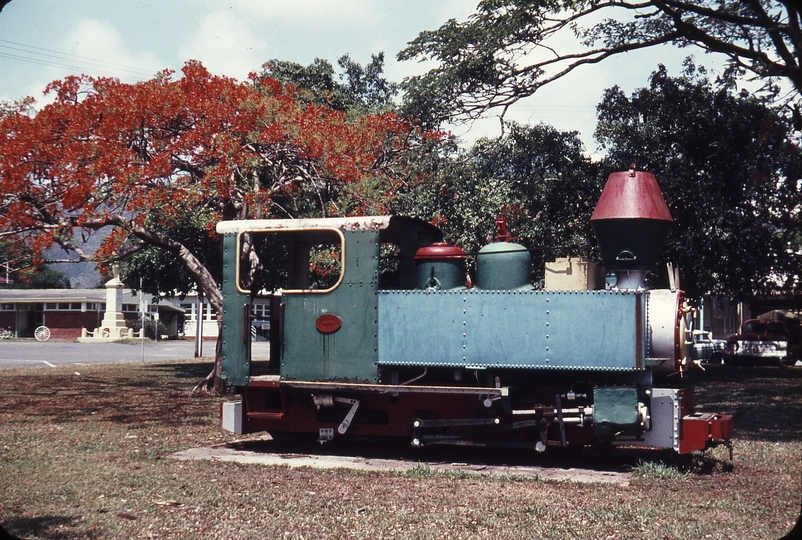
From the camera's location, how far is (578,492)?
24.2 feet

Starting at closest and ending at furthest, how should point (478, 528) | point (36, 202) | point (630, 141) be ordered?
1. point (478, 528)
2. point (36, 202)
3. point (630, 141)

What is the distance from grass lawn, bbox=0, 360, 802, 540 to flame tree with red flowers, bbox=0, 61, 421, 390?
4.86m

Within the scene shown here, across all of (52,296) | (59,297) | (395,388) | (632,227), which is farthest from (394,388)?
(52,296)

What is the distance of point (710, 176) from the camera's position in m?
18.8

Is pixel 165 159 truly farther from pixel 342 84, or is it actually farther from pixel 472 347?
pixel 342 84

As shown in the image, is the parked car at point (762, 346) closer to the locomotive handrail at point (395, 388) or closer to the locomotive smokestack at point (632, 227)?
the locomotive smokestack at point (632, 227)

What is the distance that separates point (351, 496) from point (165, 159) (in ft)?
32.8

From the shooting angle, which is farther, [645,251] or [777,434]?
[777,434]

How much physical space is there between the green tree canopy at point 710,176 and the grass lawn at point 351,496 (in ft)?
25.2

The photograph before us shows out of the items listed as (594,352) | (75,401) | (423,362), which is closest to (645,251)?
(594,352)

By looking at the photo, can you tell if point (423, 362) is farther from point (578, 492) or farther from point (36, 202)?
point (36, 202)

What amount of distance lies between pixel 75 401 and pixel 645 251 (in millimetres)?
11928

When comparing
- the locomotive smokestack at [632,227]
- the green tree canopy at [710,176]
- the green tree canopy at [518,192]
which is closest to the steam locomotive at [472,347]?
the locomotive smokestack at [632,227]

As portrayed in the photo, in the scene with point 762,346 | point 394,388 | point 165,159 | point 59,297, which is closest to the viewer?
point 394,388
